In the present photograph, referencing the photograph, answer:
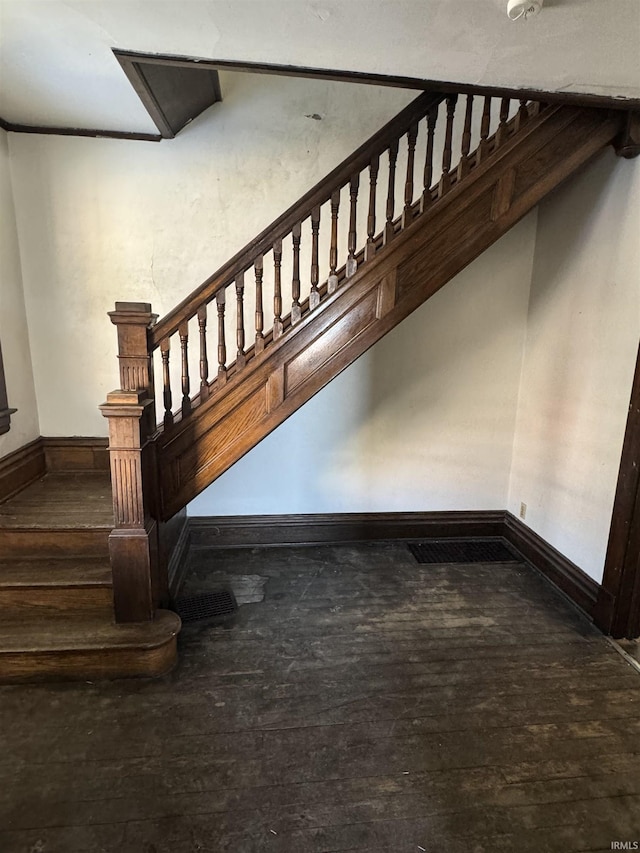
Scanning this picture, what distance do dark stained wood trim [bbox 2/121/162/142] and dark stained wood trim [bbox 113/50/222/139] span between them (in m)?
0.11

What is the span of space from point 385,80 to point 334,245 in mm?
677

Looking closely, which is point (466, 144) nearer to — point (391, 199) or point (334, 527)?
point (391, 199)

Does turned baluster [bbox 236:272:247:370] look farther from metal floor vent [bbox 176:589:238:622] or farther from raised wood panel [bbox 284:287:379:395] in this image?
metal floor vent [bbox 176:589:238:622]

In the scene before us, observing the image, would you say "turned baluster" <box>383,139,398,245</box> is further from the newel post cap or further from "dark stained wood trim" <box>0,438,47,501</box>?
"dark stained wood trim" <box>0,438,47,501</box>

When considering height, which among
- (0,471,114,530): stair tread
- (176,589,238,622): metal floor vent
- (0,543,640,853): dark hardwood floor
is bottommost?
(176,589,238,622): metal floor vent

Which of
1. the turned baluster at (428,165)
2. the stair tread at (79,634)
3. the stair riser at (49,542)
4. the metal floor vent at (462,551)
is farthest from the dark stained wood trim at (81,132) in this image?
the metal floor vent at (462,551)

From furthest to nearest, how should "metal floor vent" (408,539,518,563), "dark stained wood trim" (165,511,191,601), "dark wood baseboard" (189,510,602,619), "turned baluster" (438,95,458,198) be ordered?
"dark wood baseboard" (189,510,602,619) < "metal floor vent" (408,539,518,563) < "dark stained wood trim" (165,511,191,601) < "turned baluster" (438,95,458,198)

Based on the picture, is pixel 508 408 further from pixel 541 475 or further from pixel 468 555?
pixel 468 555

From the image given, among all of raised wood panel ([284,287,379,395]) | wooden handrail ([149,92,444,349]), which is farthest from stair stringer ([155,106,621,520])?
wooden handrail ([149,92,444,349])

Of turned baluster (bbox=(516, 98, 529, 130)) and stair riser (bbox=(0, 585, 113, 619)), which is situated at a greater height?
turned baluster (bbox=(516, 98, 529, 130))

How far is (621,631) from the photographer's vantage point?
7.56 feet

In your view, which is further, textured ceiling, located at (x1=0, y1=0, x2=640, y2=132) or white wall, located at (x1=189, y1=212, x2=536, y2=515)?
white wall, located at (x1=189, y1=212, x2=536, y2=515)

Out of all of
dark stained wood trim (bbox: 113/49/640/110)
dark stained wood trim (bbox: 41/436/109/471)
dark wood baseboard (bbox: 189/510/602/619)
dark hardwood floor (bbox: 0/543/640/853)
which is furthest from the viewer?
dark wood baseboard (bbox: 189/510/602/619)

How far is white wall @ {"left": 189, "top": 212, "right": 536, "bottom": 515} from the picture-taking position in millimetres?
3131
